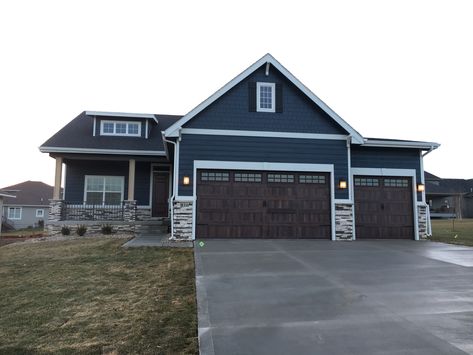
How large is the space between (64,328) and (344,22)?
14107 millimetres

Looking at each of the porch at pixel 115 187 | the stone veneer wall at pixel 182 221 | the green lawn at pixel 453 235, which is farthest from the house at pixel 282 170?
the porch at pixel 115 187

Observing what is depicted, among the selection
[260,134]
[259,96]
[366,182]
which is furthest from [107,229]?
[366,182]

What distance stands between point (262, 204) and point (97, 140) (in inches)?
380

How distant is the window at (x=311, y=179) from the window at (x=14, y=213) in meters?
35.2

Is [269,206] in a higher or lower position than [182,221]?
higher

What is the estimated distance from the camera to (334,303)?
512 centimetres

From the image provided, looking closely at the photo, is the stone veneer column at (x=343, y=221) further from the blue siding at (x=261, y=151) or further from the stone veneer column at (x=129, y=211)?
the stone veneer column at (x=129, y=211)

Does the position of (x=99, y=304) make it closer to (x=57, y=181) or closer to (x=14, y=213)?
(x=57, y=181)

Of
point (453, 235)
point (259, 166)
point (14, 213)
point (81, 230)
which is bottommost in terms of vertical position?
point (453, 235)

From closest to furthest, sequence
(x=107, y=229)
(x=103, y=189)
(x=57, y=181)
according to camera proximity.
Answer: (x=107, y=229), (x=57, y=181), (x=103, y=189)

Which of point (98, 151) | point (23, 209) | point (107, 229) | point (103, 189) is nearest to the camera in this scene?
point (107, 229)

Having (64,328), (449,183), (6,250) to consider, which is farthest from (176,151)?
(449,183)

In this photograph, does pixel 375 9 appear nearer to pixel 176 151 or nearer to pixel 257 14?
pixel 257 14

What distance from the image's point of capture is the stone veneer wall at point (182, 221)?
39.3 feet
